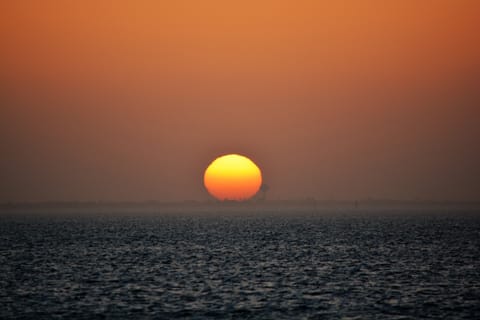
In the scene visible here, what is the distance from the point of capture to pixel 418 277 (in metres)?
65.3

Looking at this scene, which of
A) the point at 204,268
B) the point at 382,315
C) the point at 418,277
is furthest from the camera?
the point at 204,268

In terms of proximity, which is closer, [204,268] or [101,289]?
[101,289]

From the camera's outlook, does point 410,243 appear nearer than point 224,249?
No

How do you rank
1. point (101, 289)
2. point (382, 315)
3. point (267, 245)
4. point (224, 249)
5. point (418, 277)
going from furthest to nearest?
1. point (267, 245)
2. point (224, 249)
3. point (418, 277)
4. point (101, 289)
5. point (382, 315)

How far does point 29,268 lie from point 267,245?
43491mm

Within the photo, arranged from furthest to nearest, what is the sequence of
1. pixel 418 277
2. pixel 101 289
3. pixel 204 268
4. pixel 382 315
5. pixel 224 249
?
pixel 224 249
pixel 204 268
pixel 418 277
pixel 101 289
pixel 382 315

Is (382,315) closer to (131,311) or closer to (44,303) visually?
(131,311)

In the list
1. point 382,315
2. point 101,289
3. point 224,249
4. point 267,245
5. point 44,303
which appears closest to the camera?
point 382,315

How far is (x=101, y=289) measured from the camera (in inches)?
2269

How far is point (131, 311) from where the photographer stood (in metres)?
47.4

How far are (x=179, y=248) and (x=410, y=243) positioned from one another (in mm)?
37383

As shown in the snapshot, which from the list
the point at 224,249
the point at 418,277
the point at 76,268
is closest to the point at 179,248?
the point at 224,249

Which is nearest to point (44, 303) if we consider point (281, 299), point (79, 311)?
point (79, 311)

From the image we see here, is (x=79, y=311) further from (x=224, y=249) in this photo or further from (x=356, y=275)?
(x=224, y=249)
